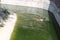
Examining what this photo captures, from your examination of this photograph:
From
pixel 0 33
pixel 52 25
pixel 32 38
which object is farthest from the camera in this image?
pixel 52 25

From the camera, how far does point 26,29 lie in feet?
62.2

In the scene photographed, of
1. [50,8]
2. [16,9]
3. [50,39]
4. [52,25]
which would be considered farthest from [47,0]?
[50,39]

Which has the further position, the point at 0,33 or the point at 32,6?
the point at 32,6

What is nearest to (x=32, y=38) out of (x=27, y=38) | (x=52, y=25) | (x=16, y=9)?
(x=27, y=38)

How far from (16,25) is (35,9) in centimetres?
1107

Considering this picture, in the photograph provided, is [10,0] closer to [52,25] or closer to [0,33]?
[52,25]

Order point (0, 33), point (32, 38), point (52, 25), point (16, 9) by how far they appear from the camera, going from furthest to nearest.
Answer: point (16, 9) → point (52, 25) → point (32, 38) → point (0, 33)

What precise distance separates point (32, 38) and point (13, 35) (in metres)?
1.78

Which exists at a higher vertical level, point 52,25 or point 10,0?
point 10,0

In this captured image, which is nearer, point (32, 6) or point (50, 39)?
point (50, 39)

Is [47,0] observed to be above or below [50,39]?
above

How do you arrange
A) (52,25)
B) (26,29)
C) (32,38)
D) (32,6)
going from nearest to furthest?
(32,38) < (26,29) < (52,25) < (32,6)

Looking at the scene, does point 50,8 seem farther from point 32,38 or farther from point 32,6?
point 32,38

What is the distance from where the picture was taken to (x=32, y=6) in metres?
31.1
